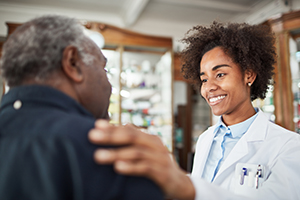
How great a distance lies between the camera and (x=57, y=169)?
0.44 metres

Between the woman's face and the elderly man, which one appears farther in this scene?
the woman's face

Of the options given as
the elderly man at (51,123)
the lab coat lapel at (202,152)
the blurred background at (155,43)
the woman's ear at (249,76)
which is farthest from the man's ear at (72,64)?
the blurred background at (155,43)

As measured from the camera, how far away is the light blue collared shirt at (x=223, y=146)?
1.31 m

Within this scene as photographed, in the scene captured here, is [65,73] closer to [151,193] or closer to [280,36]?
[151,193]

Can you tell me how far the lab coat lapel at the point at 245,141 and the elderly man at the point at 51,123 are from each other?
857 millimetres

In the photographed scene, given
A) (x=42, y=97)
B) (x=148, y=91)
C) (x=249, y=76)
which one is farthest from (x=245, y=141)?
(x=148, y=91)

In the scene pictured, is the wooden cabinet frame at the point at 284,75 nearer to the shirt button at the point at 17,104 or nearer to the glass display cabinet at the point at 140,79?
the glass display cabinet at the point at 140,79

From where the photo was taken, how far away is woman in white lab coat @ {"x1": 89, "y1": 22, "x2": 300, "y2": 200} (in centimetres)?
46

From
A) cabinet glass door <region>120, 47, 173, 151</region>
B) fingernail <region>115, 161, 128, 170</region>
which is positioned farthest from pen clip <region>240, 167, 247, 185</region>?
cabinet glass door <region>120, 47, 173, 151</region>

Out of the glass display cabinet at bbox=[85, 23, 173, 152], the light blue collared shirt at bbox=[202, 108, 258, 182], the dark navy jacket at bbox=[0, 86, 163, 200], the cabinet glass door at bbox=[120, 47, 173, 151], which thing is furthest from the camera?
the cabinet glass door at bbox=[120, 47, 173, 151]

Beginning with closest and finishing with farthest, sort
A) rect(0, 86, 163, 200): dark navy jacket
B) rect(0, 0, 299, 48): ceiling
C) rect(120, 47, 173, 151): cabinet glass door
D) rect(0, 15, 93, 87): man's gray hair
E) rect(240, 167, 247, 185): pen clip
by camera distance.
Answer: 1. rect(0, 86, 163, 200): dark navy jacket
2. rect(0, 15, 93, 87): man's gray hair
3. rect(240, 167, 247, 185): pen clip
4. rect(120, 47, 173, 151): cabinet glass door
5. rect(0, 0, 299, 48): ceiling

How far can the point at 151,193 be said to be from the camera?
0.46m

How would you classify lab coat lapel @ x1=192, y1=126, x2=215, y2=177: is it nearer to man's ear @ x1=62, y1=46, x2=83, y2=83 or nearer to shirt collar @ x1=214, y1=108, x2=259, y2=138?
shirt collar @ x1=214, y1=108, x2=259, y2=138

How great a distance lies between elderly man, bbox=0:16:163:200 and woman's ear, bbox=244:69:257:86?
1133mm
